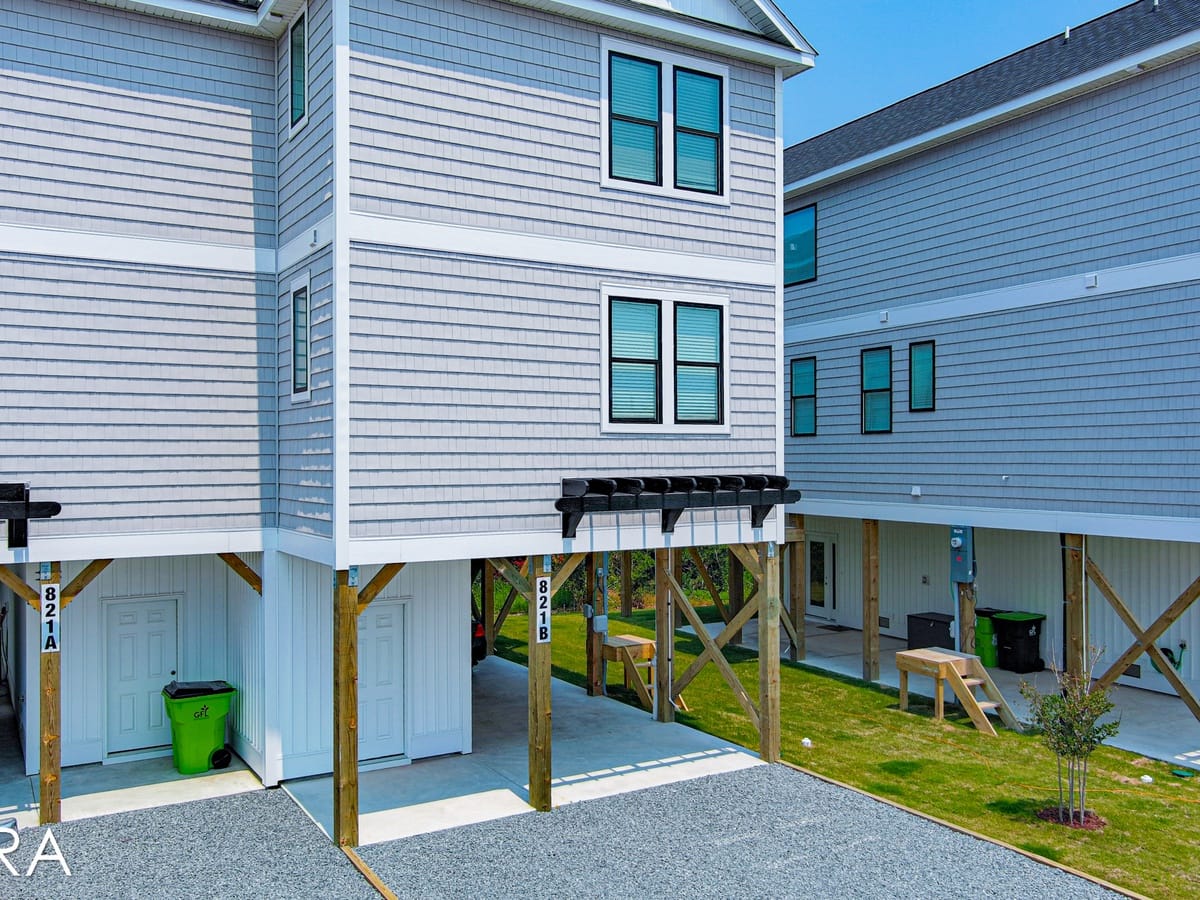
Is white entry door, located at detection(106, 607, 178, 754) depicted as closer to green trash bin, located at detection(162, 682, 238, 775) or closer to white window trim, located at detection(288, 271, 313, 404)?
green trash bin, located at detection(162, 682, 238, 775)

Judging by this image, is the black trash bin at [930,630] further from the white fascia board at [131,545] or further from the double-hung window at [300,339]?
the double-hung window at [300,339]

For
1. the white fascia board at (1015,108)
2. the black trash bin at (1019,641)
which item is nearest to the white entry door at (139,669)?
the white fascia board at (1015,108)

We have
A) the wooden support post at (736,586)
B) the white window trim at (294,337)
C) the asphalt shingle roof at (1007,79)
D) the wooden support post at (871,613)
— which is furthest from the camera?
the wooden support post at (736,586)

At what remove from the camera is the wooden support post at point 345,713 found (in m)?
9.13

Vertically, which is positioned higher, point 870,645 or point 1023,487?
point 1023,487

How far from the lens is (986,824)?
968cm

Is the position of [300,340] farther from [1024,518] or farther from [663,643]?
[1024,518]

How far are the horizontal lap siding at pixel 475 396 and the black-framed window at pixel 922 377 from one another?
20.1 feet

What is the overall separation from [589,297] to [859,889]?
19.8 feet

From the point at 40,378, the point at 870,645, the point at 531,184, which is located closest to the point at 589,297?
the point at 531,184

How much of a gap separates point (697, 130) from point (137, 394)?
6.47 meters

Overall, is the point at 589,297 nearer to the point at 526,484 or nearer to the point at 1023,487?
the point at 526,484

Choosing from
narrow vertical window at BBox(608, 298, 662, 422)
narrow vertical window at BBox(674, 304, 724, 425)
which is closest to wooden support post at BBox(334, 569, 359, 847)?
narrow vertical window at BBox(608, 298, 662, 422)

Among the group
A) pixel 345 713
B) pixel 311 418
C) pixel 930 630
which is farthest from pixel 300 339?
pixel 930 630
